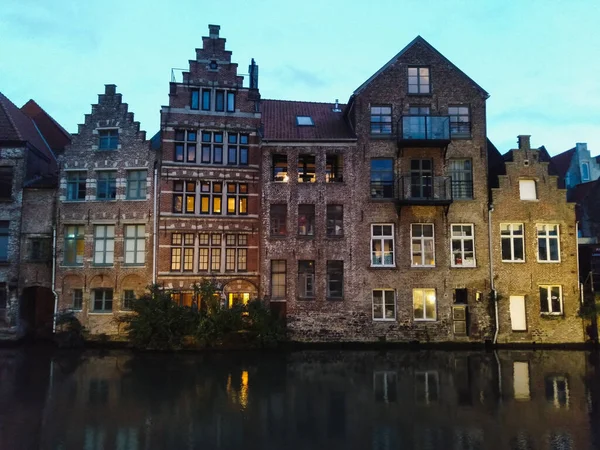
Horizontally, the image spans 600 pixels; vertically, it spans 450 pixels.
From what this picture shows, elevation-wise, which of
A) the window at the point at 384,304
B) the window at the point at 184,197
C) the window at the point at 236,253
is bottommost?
the window at the point at 384,304

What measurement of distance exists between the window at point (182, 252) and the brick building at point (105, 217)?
4.01 feet

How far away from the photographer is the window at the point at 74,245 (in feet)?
76.0

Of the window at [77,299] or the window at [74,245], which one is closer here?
the window at [77,299]

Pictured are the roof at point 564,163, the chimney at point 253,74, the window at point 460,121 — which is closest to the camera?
the window at point 460,121

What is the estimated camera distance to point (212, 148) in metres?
23.6

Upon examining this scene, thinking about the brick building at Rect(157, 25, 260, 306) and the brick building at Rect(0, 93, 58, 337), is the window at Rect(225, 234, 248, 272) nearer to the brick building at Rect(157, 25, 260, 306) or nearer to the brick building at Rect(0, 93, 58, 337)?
the brick building at Rect(157, 25, 260, 306)

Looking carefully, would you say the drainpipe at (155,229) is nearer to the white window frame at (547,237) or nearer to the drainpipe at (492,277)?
the drainpipe at (492,277)

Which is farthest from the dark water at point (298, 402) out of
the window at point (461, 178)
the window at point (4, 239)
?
the window at point (461, 178)

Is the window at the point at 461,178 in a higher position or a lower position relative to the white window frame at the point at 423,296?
higher

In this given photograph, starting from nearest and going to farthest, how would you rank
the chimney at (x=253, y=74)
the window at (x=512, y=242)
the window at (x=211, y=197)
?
the window at (x=512, y=242) < the window at (x=211, y=197) < the chimney at (x=253, y=74)

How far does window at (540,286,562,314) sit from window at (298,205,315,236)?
40.8 ft

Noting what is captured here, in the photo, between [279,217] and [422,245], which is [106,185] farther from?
[422,245]

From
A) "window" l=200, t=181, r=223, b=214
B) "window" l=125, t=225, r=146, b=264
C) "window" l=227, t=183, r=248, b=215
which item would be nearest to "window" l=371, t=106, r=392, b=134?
"window" l=227, t=183, r=248, b=215

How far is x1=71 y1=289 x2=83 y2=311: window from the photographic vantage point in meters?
22.8
